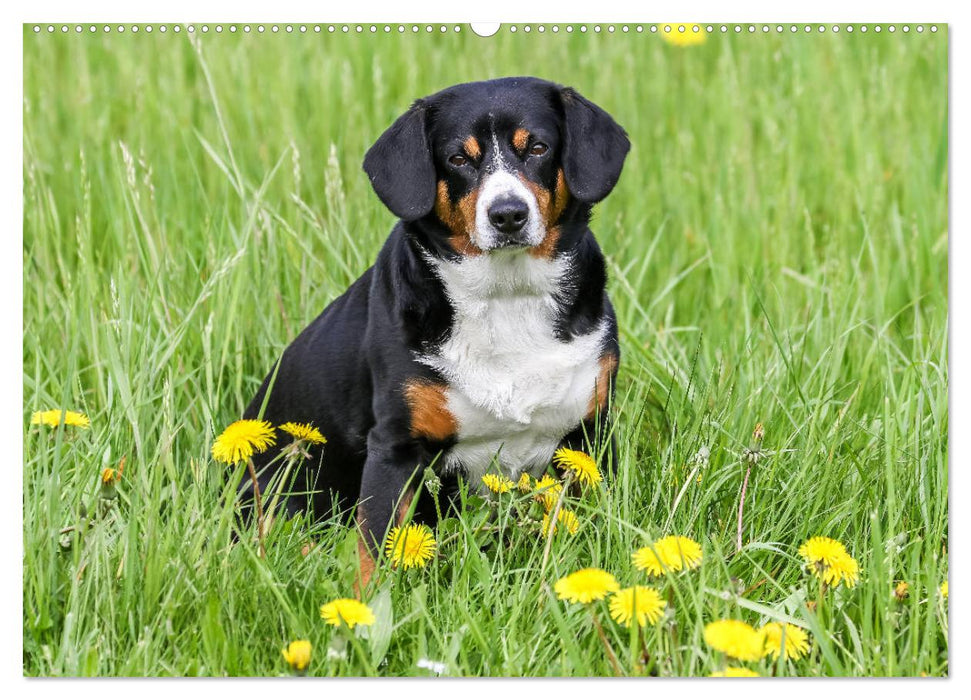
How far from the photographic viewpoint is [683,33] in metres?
3.95

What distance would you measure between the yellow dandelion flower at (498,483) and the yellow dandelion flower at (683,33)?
1.31 meters

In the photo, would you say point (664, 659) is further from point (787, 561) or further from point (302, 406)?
point (302, 406)

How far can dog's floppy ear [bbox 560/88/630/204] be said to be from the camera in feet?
12.3

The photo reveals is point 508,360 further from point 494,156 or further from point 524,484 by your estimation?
point 494,156

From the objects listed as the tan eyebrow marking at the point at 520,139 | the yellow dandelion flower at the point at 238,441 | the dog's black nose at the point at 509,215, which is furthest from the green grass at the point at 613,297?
the dog's black nose at the point at 509,215

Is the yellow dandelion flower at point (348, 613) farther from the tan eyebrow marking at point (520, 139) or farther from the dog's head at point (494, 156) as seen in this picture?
the tan eyebrow marking at point (520, 139)

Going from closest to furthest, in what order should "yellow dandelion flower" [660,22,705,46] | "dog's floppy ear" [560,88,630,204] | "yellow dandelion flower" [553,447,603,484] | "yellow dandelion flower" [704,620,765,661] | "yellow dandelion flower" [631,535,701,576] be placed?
1. "yellow dandelion flower" [704,620,765,661]
2. "yellow dandelion flower" [631,535,701,576]
3. "yellow dandelion flower" [553,447,603,484]
4. "dog's floppy ear" [560,88,630,204]
5. "yellow dandelion flower" [660,22,705,46]

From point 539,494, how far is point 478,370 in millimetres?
377

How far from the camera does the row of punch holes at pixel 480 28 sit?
382 cm

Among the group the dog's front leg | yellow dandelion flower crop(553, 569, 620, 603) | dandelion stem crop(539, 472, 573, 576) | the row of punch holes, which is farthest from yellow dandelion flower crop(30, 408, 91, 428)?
yellow dandelion flower crop(553, 569, 620, 603)

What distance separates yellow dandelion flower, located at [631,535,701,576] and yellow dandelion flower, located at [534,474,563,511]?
0.31 m

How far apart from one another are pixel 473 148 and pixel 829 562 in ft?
4.54

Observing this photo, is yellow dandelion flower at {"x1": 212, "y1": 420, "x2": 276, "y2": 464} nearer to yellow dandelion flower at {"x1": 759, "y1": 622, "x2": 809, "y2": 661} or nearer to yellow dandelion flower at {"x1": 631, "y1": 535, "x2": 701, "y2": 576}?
yellow dandelion flower at {"x1": 631, "y1": 535, "x2": 701, "y2": 576}

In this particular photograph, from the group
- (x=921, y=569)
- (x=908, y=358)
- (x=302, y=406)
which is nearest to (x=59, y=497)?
(x=302, y=406)
